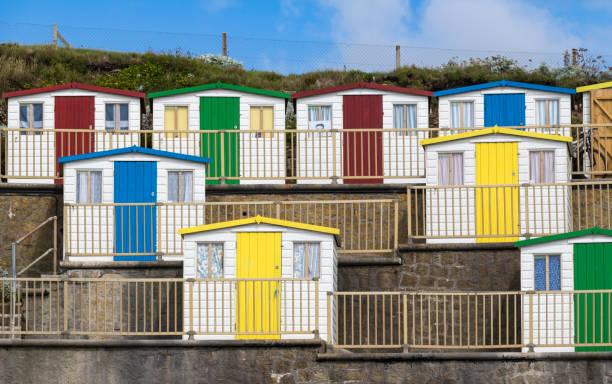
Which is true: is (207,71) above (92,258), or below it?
above

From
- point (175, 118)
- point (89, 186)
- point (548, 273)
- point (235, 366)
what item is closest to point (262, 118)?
point (175, 118)

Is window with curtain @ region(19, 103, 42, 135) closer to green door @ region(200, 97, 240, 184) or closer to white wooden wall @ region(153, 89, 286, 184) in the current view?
white wooden wall @ region(153, 89, 286, 184)

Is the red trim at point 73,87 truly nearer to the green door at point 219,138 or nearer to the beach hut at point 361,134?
the green door at point 219,138

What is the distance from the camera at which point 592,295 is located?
1005 inches

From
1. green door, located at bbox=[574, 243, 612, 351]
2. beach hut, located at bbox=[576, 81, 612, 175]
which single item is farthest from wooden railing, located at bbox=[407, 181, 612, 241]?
beach hut, located at bbox=[576, 81, 612, 175]

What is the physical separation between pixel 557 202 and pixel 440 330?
13.5 ft

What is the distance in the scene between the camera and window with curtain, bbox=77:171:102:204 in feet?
98.4

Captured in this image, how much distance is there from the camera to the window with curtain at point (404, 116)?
34.5 m

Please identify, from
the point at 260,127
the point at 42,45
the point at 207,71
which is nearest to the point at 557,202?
the point at 260,127

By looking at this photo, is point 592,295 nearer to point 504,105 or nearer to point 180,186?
point 180,186

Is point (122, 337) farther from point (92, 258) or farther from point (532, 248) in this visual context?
point (532, 248)

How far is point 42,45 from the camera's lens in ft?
163

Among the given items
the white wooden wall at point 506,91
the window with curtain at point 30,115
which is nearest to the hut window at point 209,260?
the window with curtain at point 30,115

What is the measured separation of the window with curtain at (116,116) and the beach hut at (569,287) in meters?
12.5
